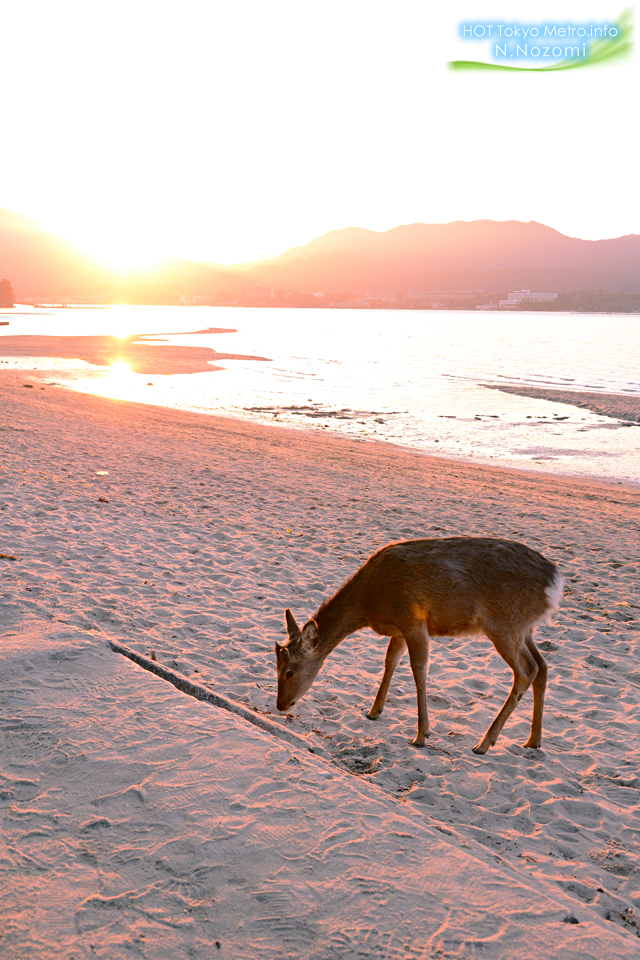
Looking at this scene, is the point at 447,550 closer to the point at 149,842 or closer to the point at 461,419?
the point at 149,842

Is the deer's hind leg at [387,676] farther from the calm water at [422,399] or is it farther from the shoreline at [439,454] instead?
the calm water at [422,399]

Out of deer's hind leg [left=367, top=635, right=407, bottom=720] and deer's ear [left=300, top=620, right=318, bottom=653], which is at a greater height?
deer's ear [left=300, top=620, right=318, bottom=653]

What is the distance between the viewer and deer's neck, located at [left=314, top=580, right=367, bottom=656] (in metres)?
6.09

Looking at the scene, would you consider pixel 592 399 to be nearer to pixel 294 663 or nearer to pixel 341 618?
pixel 341 618

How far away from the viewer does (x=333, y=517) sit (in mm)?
13414

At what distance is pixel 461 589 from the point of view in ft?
18.7

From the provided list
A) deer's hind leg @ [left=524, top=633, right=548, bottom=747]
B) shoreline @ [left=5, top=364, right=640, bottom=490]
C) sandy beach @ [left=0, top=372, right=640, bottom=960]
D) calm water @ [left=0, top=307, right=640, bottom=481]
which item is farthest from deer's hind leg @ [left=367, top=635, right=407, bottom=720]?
calm water @ [left=0, top=307, right=640, bottom=481]

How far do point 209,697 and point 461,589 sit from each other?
2.67m

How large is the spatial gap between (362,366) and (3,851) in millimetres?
57669

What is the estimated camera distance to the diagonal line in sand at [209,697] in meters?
5.67

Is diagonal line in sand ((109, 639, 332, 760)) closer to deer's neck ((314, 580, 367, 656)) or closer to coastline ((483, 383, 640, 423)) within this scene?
deer's neck ((314, 580, 367, 656))

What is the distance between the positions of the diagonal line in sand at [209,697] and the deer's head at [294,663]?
0.27 meters

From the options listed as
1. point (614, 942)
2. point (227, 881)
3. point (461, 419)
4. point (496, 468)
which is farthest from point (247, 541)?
point (461, 419)

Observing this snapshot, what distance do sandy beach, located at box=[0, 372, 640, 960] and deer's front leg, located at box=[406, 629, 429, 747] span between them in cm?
17
